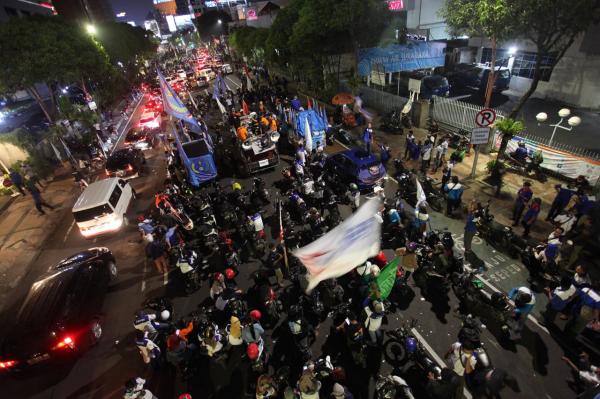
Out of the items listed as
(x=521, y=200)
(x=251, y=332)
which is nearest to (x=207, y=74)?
(x=521, y=200)

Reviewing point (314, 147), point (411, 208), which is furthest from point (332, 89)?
point (411, 208)

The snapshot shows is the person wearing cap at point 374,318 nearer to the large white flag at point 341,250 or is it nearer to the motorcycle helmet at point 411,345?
the motorcycle helmet at point 411,345

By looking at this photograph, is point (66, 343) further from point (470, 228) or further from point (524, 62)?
point (524, 62)

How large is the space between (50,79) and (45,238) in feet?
52.4

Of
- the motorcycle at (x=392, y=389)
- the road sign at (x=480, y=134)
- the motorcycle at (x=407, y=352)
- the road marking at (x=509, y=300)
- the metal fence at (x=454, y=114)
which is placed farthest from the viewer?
the metal fence at (x=454, y=114)

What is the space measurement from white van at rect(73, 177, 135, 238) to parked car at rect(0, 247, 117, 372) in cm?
311

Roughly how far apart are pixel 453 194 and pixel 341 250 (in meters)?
7.10

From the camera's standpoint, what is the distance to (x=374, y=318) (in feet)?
23.3

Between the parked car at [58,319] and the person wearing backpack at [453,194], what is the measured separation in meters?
12.4

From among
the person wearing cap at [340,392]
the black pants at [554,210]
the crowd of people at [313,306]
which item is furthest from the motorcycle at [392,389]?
the black pants at [554,210]

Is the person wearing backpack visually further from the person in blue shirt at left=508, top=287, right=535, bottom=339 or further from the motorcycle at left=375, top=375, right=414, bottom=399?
the motorcycle at left=375, top=375, right=414, bottom=399

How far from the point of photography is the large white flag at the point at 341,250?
6297 millimetres

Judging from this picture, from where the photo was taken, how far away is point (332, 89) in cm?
2819

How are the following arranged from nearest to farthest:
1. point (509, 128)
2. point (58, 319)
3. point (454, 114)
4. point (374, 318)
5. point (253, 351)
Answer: point (253, 351)
point (374, 318)
point (58, 319)
point (509, 128)
point (454, 114)
